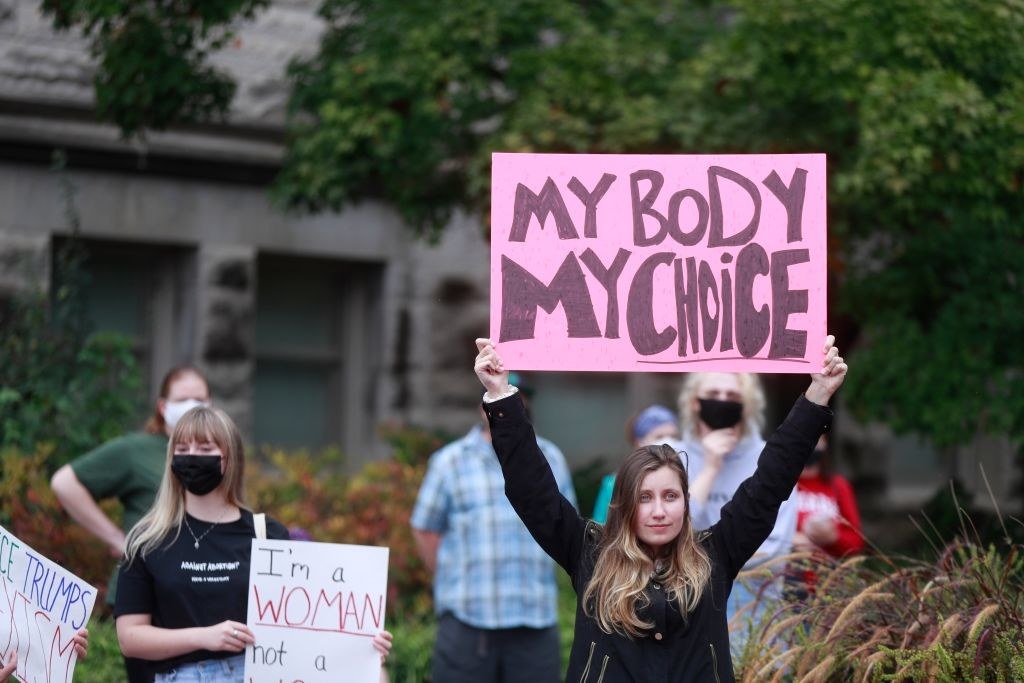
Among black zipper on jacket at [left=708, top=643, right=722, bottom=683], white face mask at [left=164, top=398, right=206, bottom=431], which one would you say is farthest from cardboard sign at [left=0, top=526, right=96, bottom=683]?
black zipper on jacket at [left=708, top=643, right=722, bottom=683]

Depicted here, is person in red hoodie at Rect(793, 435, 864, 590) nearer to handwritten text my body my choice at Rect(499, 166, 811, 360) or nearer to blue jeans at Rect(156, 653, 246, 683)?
handwritten text my body my choice at Rect(499, 166, 811, 360)

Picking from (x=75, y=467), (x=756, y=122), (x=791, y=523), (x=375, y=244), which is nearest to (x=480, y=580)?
(x=791, y=523)

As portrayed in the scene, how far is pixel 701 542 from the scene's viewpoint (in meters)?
3.65

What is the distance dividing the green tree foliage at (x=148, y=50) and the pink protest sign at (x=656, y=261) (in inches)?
163

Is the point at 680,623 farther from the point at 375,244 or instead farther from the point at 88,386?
the point at 375,244

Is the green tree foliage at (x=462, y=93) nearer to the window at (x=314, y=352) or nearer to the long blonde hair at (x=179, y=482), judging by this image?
the window at (x=314, y=352)

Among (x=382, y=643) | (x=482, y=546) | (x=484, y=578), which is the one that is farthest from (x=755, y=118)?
(x=382, y=643)

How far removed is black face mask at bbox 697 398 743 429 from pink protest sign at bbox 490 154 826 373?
1.12 metres

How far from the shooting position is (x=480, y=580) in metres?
5.70

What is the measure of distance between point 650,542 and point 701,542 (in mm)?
179

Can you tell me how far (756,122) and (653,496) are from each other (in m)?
4.97

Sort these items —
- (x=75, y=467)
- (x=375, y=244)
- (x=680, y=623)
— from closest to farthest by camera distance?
(x=680, y=623) < (x=75, y=467) < (x=375, y=244)

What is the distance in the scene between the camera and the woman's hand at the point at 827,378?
3.55 meters

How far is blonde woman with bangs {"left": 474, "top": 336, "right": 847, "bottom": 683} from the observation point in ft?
11.3
